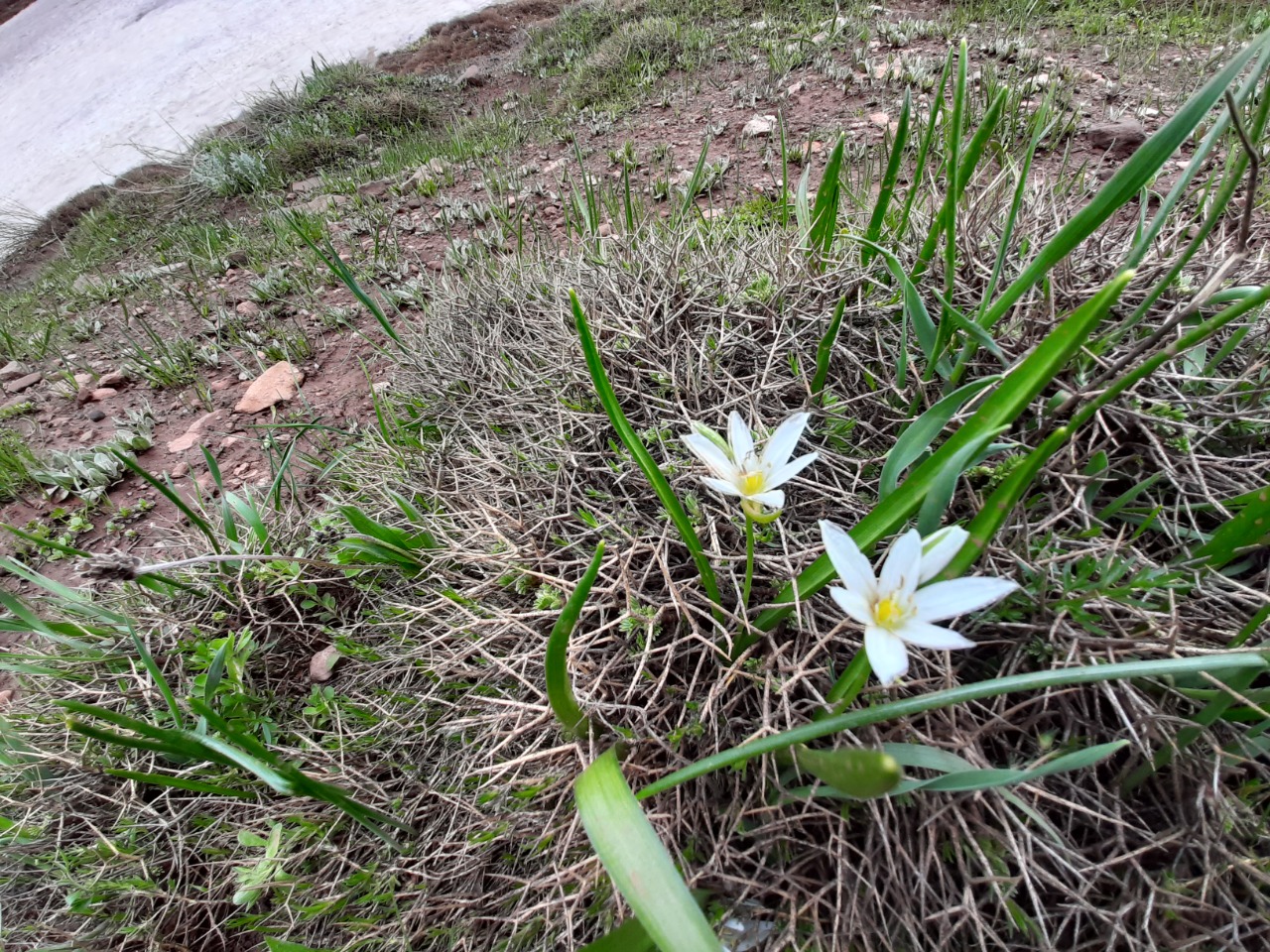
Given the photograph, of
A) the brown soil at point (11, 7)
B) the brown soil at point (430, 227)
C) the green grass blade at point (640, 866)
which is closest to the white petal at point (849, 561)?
the green grass blade at point (640, 866)

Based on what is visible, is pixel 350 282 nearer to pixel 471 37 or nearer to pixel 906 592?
pixel 906 592

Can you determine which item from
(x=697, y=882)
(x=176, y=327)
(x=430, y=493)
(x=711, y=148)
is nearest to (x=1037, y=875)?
(x=697, y=882)

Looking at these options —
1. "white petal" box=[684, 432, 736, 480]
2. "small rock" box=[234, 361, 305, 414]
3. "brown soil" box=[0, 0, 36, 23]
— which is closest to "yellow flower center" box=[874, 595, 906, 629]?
"white petal" box=[684, 432, 736, 480]

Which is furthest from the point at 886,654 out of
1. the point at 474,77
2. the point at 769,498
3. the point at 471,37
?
the point at 471,37

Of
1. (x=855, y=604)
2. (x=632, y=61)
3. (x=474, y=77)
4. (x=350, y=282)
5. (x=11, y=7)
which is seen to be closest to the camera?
(x=855, y=604)

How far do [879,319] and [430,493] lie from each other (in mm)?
1127

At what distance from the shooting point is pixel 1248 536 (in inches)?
33.6

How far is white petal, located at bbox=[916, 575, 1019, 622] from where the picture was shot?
0.68m

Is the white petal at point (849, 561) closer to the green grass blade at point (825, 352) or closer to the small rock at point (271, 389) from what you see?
the green grass blade at point (825, 352)

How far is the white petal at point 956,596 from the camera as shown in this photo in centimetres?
68

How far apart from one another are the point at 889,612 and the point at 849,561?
0.07m

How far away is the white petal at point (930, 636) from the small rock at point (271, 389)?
2535mm

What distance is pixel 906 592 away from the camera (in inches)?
29.2

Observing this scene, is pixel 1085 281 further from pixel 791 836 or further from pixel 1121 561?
→ pixel 791 836
